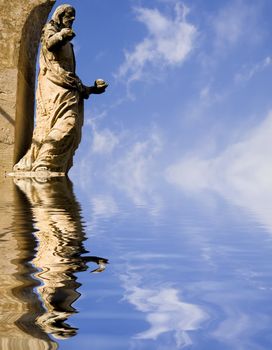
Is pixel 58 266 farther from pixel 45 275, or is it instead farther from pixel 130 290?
pixel 130 290

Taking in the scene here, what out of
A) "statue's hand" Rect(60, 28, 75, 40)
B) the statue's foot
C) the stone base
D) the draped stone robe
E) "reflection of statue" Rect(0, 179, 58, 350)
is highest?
"statue's hand" Rect(60, 28, 75, 40)

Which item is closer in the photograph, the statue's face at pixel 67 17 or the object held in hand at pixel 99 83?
the statue's face at pixel 67 17

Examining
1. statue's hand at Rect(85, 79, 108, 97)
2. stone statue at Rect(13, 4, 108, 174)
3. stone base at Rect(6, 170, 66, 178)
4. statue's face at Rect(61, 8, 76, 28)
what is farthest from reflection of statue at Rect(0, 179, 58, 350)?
statue's face at Rect(61, 8, 76, 28)

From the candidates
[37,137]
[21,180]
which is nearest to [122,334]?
[21,180]

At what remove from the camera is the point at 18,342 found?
2.93 ft

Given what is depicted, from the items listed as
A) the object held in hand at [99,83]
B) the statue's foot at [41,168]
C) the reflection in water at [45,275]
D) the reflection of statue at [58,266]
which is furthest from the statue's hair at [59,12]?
the reflection in water at [45,275]

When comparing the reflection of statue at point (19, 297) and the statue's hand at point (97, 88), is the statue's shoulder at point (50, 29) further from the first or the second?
the reflection of statue at point (19, 297)

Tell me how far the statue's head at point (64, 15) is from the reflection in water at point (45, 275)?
5.99 meters

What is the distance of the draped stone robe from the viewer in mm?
7562

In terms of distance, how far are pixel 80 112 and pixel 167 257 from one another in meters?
6.46

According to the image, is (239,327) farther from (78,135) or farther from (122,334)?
(78,135)

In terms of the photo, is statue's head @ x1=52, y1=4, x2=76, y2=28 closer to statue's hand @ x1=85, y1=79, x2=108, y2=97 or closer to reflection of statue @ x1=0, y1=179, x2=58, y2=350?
statue's hand @ x1=85, y1=79, x2=108, y2=97

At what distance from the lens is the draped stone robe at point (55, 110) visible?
24.8ft

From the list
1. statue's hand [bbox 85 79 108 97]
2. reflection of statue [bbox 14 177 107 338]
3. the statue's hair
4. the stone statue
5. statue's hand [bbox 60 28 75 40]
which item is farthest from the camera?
statue's hand [bbox 85 79 108 97]
